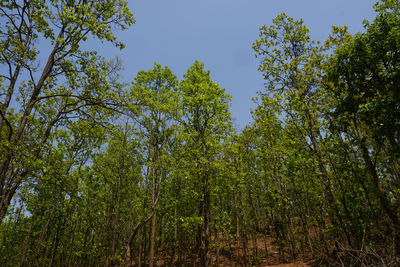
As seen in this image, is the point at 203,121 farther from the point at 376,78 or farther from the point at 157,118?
the point at 376,78

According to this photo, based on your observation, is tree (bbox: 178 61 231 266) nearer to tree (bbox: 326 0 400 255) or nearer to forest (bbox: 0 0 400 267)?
forest (bbox: 0 0 400 267)

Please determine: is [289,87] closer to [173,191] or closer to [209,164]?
[209,164]

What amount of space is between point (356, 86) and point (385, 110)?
167 cm

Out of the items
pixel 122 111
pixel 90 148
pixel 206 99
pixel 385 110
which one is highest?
pixel 206 99

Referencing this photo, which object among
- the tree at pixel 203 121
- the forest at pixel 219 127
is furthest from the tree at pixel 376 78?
the tree at pixel 203 121

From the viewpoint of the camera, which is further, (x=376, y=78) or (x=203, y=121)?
(x=203, y=121)

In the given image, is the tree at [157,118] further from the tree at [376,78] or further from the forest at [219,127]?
the tree at [376,78]

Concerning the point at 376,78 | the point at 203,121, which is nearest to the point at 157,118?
the point at 203,121

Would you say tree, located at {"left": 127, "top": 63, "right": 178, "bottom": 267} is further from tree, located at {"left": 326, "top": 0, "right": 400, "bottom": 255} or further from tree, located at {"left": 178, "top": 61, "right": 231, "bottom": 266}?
tree, located at {"left": 326, "top": 0, "right": 400, "bottom": 255}

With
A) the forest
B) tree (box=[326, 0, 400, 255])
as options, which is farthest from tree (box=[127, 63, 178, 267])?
tree (box=[326, 0, 400, 255])

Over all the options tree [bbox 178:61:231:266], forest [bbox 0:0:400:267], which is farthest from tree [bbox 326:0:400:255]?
tree [bbox 178:61:231:266]

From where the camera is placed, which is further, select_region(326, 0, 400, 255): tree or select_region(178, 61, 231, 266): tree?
select_region(178, 61, 231, 266): tree

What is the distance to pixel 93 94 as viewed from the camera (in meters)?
9.64

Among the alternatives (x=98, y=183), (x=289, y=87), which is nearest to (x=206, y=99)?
(x=289, y=87)
